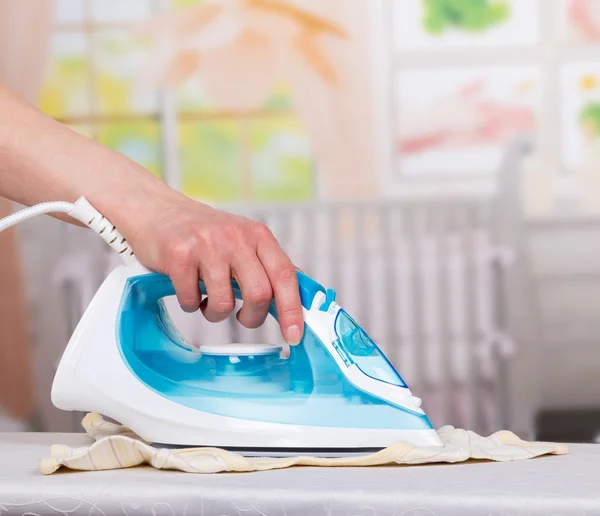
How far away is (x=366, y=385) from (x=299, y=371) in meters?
0.08

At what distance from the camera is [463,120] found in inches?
105

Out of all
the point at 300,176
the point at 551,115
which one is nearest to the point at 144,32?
the point at 300,176

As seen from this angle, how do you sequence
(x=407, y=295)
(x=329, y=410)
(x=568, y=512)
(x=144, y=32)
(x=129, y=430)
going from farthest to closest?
(x=144, y=32) → (x=407, y=295) → (x=129, y=430) → (x=329, y=410) → (x=568, y=512)

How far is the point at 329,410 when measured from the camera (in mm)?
792

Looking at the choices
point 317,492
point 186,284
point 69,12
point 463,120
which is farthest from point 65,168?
point 69,12

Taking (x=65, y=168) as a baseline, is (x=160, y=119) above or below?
above

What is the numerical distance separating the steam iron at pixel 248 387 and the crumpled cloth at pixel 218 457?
42 millimetres

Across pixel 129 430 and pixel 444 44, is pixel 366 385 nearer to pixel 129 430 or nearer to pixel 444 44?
pixel 129 430

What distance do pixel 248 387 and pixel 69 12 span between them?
7.38 ft

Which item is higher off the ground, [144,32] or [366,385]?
[144,32]

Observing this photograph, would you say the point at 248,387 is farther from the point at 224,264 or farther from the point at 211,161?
the point at 211,161

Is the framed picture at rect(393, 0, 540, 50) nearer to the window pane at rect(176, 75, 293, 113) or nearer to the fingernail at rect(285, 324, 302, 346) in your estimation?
the window pane at rect(176, 75, 293, 113)

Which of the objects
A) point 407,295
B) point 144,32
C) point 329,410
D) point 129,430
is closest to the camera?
point 329,410

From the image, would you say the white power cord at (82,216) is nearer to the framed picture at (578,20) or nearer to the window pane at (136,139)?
the window pane at (136,139)
